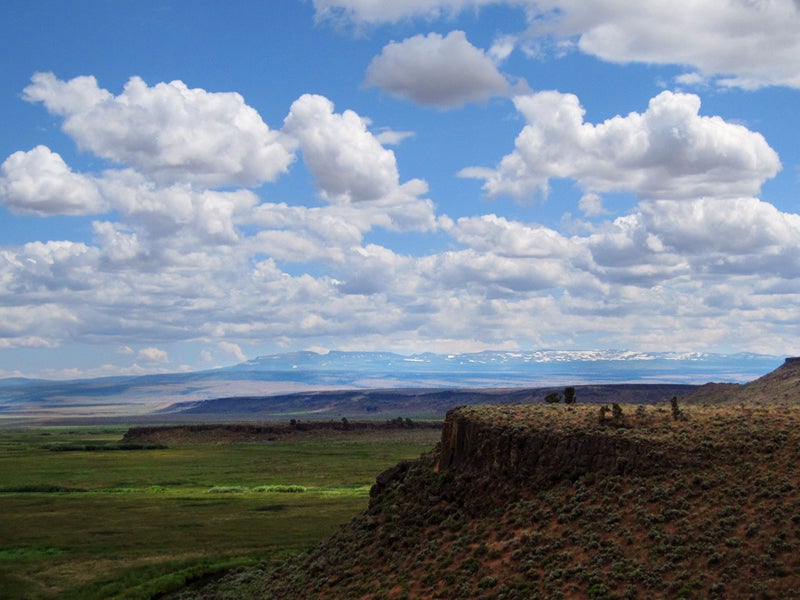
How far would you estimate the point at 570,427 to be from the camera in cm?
4575

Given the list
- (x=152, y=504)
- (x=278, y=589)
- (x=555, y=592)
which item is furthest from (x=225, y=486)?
(x=555, y=592)

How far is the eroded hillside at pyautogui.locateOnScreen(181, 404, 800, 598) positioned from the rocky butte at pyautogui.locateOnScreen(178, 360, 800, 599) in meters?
0.07

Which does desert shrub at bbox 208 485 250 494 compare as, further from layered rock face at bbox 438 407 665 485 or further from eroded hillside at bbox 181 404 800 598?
layered rock face at bbox 438 407 665 485

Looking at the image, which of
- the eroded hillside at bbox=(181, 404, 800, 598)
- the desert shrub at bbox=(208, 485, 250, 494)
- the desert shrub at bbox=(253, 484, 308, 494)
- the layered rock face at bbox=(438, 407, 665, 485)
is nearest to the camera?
the eroded hillside at bbox=(181, 404, 800, 598)

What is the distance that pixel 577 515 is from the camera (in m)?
40.0

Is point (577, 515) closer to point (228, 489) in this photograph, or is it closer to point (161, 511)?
point (161, 511)

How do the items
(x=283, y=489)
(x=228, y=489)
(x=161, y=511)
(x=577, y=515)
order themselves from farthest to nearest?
1. (x=228, y=489)
2. (x=283, y=489)
3. (x=161, y=511)
4. (x=577, y=515)

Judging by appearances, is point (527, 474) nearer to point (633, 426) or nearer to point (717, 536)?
point (633, 426)

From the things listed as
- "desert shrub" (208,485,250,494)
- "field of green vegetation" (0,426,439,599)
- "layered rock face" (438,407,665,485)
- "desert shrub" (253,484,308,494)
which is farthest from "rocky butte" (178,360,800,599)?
"desert shrub" (208,485,250,494)

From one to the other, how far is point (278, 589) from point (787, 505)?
85.0 ft

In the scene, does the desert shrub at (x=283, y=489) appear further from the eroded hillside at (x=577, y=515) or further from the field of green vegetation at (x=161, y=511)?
the eroded hillside at (x=577, y=515)

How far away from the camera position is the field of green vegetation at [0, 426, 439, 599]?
2234 inches

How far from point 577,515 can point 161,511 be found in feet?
173

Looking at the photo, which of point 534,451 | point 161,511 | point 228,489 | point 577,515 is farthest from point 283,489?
point 577,515
